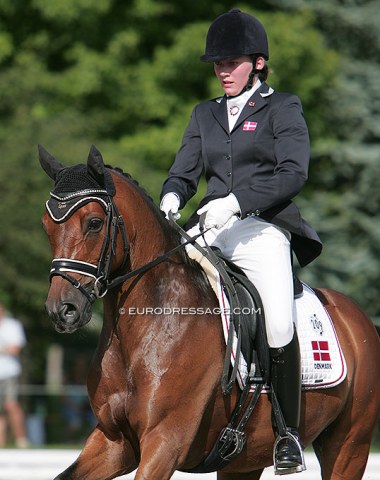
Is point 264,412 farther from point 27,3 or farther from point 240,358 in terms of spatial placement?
point 27,3

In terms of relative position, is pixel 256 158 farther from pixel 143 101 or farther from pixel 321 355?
pixel 143 101

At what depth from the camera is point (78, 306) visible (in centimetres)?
→ 488

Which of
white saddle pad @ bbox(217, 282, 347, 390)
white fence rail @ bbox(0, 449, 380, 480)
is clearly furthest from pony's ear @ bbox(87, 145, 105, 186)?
white fence rail @ bbox(0, 449, 380, 480)

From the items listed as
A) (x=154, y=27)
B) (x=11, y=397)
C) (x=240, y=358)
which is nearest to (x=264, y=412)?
(x=240, y=358)

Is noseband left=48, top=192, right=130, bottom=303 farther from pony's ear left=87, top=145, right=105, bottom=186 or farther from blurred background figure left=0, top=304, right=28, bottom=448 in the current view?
blurred background figure left=0, top=304, right=28, bottom=448

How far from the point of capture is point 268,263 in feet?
19.0

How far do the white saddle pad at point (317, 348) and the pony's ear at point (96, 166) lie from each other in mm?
1717

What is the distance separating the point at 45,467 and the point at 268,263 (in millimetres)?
4439

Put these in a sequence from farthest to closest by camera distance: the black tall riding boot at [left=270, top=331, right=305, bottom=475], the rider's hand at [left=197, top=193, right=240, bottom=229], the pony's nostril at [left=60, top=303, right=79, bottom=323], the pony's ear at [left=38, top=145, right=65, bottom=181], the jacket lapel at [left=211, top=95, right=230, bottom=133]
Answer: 1. the jacket lapel at [left=211, top=95, right=230, bottom=133]
2. the black tall riding boot at [left=270, top=331, right=305, bottom=475]
3. the rider's hand at [left=197, top=193, right=240, bottom=229]
4. the pony's ear at [left=38, top=145, right=65, bottom=181]
5. the pony's nostril at [left=60, top=303, right=79, bottom=323]

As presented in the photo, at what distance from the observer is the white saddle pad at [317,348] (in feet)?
20.0

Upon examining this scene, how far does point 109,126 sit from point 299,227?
42.3 feet

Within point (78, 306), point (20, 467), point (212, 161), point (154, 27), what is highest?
point (154, 27)

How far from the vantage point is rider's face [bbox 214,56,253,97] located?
5.87 m

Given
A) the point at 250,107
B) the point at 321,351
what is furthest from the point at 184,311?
the point at 250,107
